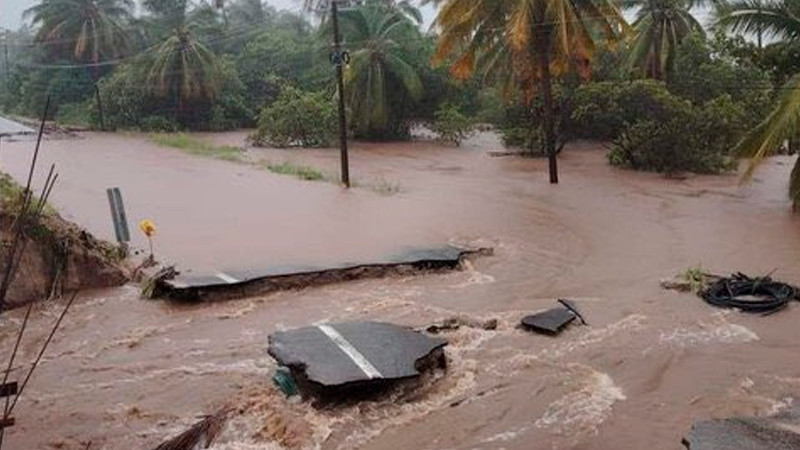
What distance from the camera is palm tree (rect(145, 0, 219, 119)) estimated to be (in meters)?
37.1

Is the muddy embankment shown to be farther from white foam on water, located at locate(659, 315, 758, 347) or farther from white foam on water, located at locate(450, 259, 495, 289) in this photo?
white foam on water, located at locate(659, 315, 758, 347)

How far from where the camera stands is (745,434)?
5.61 metres

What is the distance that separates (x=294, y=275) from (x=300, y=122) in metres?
21.0

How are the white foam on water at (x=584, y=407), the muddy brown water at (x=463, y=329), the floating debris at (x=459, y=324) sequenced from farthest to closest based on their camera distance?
the floating debris at (x=459, y=324), the muddy brown water at (x=463, y=329), the white foam on water at (x=584, y=407)

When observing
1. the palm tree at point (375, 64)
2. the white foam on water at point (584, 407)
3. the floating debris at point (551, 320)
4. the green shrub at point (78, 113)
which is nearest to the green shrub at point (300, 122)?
the palm tree at point (375, 64)

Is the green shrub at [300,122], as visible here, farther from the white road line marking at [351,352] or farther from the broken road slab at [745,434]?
the broken road slab at [745,434]

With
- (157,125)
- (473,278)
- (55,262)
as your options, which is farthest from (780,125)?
(157,125)

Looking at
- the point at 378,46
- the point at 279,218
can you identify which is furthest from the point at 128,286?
the point at 378,46

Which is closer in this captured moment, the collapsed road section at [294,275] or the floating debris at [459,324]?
the floating debris at [459,324]

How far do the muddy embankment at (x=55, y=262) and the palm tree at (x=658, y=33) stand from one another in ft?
76.0

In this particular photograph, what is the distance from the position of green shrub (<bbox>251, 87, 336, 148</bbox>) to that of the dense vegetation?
0.07 metres

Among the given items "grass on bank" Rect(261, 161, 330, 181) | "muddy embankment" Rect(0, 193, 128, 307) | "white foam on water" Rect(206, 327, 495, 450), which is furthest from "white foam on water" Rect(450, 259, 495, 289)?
"grass on bank" Rect(261, 161, 330, 181)

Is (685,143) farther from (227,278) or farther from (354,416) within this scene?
(354,416)

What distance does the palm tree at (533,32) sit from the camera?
1864 cm
